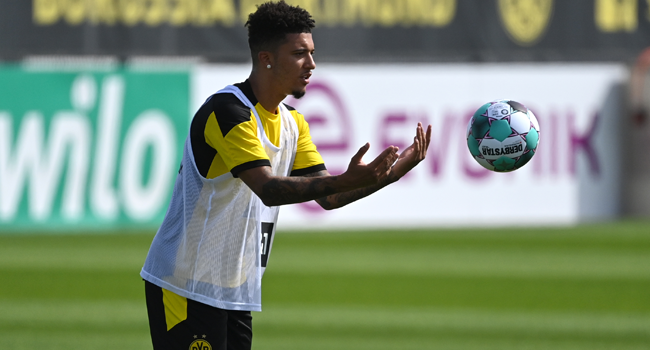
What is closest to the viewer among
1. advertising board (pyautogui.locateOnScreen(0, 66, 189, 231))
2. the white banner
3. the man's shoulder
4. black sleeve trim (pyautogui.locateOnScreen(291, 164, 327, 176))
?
the man's shoulder

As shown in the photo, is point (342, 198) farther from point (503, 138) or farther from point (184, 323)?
point (184, 323)

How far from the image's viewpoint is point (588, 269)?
1237 cm

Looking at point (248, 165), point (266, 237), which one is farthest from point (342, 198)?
point (248, 165)

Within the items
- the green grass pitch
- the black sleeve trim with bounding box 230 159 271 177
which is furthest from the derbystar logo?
the green grass pitch

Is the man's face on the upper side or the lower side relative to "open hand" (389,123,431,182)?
upper

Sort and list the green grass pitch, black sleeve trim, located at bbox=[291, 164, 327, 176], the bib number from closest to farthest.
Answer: the bib number, black sleeve trim, located at bbox=[291, 164, 327, 176], the green grass pitch

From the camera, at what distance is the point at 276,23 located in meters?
4.38

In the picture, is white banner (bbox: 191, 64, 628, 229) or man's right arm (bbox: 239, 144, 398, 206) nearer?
man's right arm (bbox: 239, 144, 398, 206)

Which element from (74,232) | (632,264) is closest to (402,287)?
(632,264)

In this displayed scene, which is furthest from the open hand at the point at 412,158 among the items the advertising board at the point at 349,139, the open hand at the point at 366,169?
the advertising board at the point at 349,139

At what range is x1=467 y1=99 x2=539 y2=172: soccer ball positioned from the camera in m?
4.85

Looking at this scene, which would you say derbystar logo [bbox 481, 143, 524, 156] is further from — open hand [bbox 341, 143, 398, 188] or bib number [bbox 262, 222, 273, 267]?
bib number [bbox 262, 222, 273, 267]

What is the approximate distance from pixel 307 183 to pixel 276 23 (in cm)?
77

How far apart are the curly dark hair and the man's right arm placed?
2.01 feet
